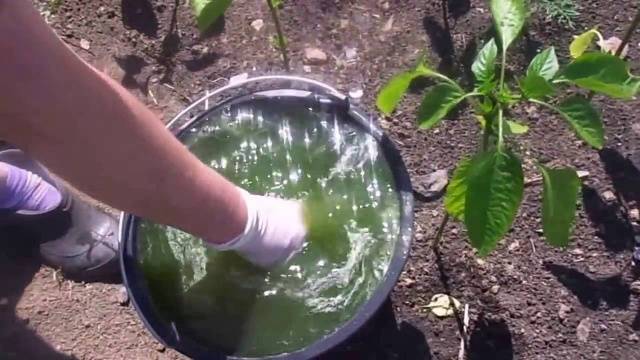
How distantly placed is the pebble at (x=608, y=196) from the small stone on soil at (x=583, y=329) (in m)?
0.28

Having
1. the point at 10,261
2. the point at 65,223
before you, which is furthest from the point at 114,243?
the point at 10,261

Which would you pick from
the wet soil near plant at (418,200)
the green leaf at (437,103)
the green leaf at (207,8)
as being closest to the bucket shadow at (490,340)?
the wet soil near plant at (418,200)

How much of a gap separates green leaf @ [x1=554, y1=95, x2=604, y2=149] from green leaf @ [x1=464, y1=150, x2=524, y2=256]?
123 mm

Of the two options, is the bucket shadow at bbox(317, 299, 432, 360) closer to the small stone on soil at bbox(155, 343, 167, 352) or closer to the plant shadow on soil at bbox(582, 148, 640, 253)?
the small stone on soil at bbox(155, 343, 167, 352)

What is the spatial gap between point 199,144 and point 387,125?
45 cm

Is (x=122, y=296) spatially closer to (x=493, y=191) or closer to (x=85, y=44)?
(x=85, y=44)

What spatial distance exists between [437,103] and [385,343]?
616 mm

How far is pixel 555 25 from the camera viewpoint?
2.00 meters

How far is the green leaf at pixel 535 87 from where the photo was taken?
4.19ft

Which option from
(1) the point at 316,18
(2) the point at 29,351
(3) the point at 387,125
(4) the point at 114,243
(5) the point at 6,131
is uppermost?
(5) the point at 6,131

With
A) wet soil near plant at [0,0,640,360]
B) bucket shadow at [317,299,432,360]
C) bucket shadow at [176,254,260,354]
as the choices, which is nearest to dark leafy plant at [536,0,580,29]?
wet soil near plant at [0,0,640,360]

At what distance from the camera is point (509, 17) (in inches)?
55.4

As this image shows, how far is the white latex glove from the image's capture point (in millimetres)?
1650

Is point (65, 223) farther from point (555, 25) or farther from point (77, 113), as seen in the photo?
point (555, 25)
